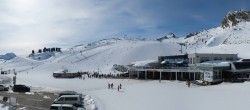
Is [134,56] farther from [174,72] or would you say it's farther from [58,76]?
[174,72]

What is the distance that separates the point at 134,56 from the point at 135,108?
132487 mm

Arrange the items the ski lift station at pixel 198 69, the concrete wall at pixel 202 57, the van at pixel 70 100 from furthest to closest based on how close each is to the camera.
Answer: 1. the concrete wall at pixel 202 57
2. the ski lift station at pixel 198 69
3. the van at pixel 70 100

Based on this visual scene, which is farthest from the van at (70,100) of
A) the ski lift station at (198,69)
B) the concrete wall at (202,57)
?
the concrete wall at (202,57)

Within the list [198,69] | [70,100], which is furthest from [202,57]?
[70,100]

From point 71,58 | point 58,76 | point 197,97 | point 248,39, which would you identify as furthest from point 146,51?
point 197,97

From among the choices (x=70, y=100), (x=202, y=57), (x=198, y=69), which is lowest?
(x=70, y=100)

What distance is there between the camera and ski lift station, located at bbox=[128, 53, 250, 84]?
2371 inches

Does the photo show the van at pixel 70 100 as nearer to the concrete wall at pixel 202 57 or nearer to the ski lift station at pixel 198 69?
the ski lift station at pixel 198 69

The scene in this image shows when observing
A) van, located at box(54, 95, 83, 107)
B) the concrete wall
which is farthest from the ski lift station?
van, located at box(54, 95, 83, 107)

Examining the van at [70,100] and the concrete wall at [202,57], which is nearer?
the van at [70,100]

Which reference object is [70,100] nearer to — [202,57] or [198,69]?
[198,69]

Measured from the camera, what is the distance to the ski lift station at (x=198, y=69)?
60.2 metres

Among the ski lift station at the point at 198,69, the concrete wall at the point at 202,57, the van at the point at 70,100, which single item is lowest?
the van at the point at 70,100

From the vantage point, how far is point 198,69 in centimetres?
6719
